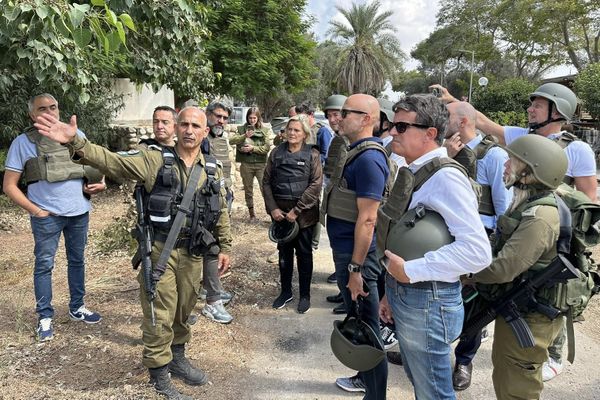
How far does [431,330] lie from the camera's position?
6.06 feet

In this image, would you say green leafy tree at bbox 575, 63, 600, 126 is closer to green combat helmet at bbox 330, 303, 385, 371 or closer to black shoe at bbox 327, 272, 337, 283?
black shoe at bbox 327, 272, 337, 283

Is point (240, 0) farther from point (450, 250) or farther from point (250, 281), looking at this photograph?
point (450, 250)

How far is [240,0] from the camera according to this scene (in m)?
14.1

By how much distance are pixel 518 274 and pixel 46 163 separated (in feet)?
11.1

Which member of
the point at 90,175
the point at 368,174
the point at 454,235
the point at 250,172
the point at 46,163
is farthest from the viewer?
the point at 250,172

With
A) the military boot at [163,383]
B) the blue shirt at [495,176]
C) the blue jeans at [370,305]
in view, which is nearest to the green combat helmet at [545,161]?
the blue shirt at [495,176]

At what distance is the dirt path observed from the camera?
299 centimetres

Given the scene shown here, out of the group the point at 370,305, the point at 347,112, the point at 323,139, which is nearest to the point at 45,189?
the point at 347,112

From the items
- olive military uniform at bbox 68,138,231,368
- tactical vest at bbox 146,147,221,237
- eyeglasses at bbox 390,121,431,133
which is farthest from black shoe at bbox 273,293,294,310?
eyeglasses at bbox 390,121,431,133

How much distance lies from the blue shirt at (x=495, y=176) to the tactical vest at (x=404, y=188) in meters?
1.18

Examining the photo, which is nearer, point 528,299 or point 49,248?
point 528,299

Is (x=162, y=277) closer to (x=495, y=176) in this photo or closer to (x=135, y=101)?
(x=495, y=176)

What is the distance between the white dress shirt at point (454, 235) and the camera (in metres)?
Result: 1.74

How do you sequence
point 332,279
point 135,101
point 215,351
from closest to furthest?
1. point 215,351
2. point 332,279
3. point 135,101
